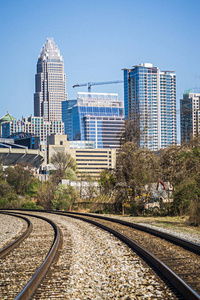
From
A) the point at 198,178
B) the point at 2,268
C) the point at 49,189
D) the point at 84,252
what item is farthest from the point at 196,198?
the point at 49,189

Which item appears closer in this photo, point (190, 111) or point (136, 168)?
point (190, 111)

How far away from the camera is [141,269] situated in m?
8.63

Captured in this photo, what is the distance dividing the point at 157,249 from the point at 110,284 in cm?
406

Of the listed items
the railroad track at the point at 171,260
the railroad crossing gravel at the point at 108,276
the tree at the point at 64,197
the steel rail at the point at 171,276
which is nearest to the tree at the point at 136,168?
the tree at the point at 64,197

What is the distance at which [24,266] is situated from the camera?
372 inches

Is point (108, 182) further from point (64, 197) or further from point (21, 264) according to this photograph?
point (21, 264)

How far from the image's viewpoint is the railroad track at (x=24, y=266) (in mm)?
7039

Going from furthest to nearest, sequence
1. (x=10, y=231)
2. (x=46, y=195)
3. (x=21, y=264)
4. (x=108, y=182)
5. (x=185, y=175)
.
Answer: (x=46, y=195) < (x=108, y=182) < (x=185, y=175) < (x=10, y=231) < (x=21, y=264)

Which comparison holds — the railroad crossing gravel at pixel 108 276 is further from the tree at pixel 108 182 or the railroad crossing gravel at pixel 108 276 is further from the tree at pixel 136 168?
the tree at pixel 108 182

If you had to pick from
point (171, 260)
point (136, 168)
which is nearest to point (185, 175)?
point (136, 168)

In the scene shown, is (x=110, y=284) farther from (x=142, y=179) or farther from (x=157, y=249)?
(x=142, y=179)

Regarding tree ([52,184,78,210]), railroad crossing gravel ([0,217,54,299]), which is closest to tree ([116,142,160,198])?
tree ([52,184,78,210])

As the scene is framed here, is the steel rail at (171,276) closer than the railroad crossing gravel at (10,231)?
Yes

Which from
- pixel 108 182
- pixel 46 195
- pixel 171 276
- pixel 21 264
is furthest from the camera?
pixel 46 195
